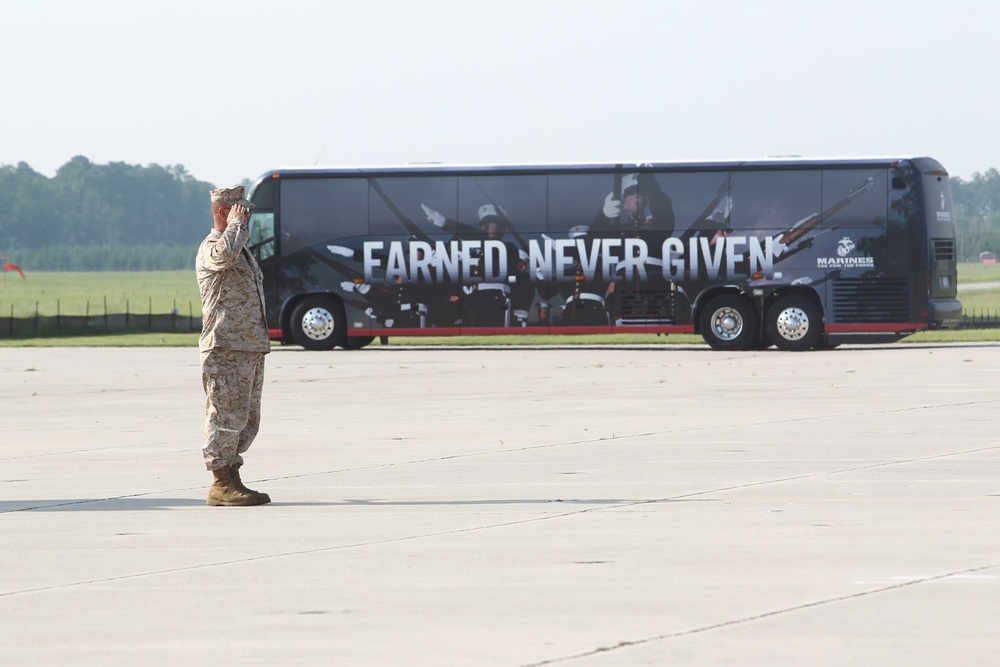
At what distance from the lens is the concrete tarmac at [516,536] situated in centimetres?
643

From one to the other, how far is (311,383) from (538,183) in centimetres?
1151

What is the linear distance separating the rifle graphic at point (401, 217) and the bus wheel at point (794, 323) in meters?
6.72

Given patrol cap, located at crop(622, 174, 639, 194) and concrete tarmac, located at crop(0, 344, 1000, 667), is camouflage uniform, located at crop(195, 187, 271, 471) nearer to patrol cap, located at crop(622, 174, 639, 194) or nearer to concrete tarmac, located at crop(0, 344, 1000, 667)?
concrete tarmac, located at crop(0, 344, 1000, 667)

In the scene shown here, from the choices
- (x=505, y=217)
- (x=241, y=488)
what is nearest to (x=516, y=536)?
(x=241, y=488)

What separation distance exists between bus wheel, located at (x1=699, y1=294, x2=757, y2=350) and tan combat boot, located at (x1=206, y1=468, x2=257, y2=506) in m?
23.5

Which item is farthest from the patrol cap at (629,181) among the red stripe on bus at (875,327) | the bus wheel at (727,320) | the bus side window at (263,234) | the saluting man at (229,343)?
the saluting man at (229,343)

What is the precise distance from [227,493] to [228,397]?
58 centimetres

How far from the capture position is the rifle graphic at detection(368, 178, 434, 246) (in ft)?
114

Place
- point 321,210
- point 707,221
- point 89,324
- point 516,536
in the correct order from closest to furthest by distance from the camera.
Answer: point 516,536, point 707,221, point 321,210, point 89,324

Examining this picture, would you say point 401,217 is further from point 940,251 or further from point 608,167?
point 940,251

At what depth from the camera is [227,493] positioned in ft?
34.7

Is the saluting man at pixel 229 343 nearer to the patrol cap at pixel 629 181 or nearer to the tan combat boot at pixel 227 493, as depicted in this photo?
the tan combat boot at pixel 227 493

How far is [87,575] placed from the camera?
803 centimetres

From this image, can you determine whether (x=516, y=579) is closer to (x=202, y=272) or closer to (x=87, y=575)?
(x=87, y=575)
